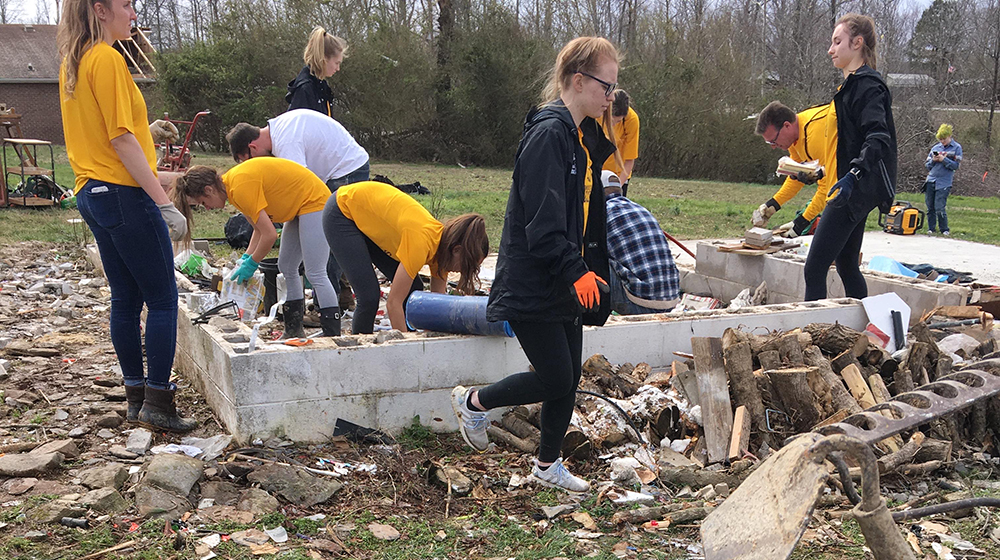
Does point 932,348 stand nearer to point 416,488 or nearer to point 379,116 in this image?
point 416,488

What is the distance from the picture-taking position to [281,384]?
3.70 meters

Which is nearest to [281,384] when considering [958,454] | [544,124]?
[544,124]

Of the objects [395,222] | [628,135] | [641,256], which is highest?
[628,135]

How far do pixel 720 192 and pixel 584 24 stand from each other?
10.8m

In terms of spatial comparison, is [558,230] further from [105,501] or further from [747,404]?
[105,501]

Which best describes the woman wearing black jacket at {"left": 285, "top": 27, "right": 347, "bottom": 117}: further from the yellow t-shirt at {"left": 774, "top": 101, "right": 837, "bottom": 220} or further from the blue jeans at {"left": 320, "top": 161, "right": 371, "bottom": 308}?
the yellow t-shirt at {"left": 774, "top": 101, "right": 837, "bottom": 220}

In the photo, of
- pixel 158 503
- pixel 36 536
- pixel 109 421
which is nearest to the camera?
pixel 36 536

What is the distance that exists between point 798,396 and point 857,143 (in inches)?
65.5

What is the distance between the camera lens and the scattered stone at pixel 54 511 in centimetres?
283

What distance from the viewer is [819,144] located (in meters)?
5.21

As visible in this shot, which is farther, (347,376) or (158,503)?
(347,376)

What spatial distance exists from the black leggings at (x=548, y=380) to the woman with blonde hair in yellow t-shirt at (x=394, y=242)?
983 mm

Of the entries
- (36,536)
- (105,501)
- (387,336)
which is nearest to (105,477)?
(105,501)

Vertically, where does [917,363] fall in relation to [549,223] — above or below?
below
